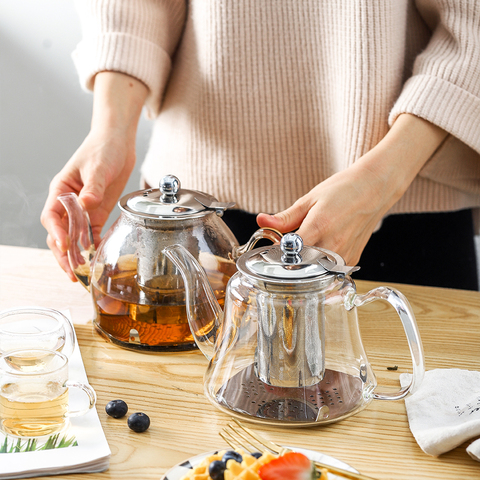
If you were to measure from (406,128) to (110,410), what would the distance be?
24.5 inches

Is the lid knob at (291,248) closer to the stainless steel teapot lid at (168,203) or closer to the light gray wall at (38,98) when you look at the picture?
the stainless steel teapot lid at (168,203)

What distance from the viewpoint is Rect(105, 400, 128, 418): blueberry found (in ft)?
2.08

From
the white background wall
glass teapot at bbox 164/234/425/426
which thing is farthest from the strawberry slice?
the white background wall

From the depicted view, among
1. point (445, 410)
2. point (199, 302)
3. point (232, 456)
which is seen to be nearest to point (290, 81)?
point (199, 302)

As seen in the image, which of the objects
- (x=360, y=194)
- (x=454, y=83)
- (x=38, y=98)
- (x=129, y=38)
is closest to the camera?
(x=360, y=194)

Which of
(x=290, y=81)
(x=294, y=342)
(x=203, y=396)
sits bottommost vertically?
(x=203, y=396)

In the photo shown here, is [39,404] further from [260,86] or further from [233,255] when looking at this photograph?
[260,86]

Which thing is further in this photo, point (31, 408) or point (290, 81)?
point (290, 81)

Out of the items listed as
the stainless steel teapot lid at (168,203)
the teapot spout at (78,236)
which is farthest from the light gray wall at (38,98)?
the stainless steel teapot lid at (168,203)

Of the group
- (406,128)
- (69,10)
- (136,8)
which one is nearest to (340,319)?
(406,128)

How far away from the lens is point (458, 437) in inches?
22.9

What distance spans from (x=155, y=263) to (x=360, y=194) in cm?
31

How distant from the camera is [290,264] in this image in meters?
0.59

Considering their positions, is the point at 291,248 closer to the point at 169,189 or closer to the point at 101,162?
the point at 169,189
